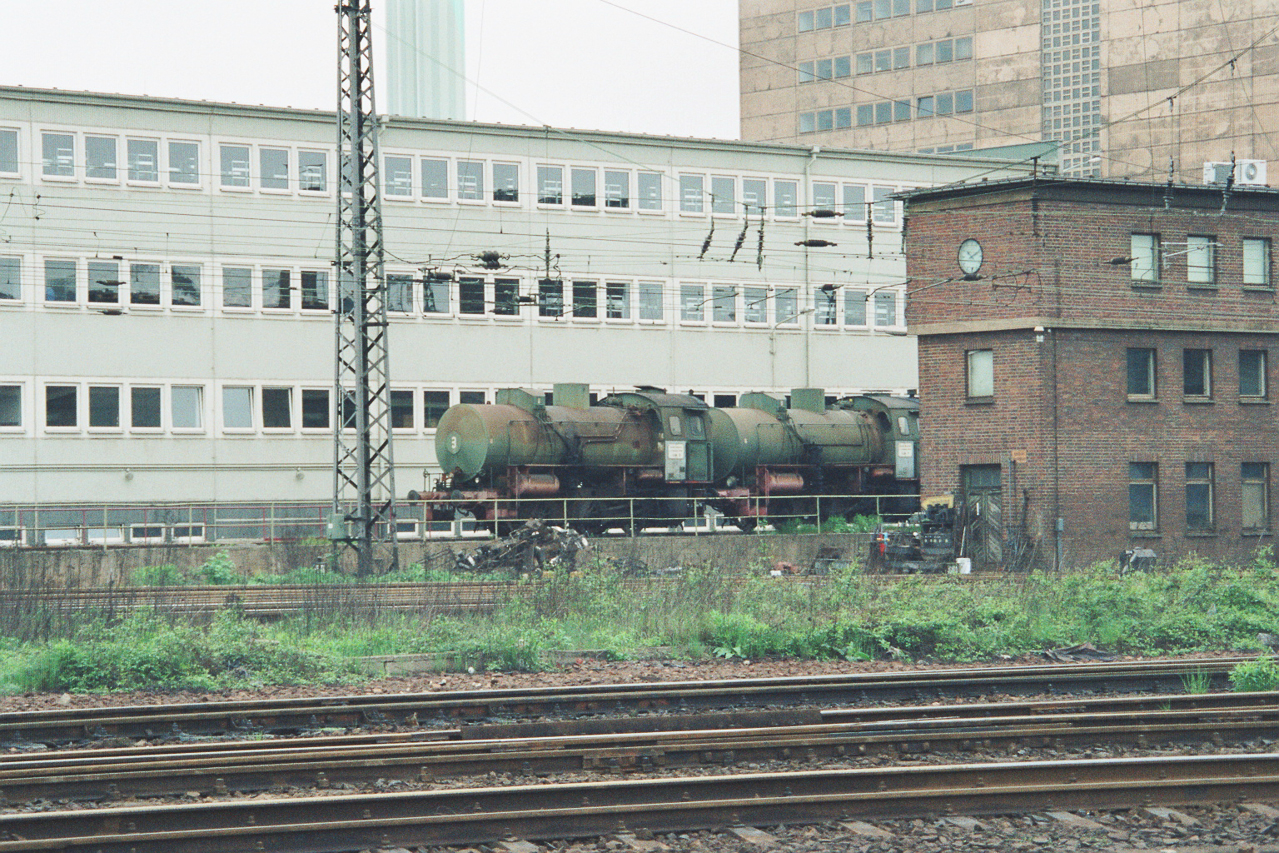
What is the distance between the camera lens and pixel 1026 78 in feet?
287

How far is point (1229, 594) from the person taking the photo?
21.5 metres

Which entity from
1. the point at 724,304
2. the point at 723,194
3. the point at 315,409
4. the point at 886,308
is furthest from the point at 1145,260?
the point at 315,409

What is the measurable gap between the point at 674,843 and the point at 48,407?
38.6 m

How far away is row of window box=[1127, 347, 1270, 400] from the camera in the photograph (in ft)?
109

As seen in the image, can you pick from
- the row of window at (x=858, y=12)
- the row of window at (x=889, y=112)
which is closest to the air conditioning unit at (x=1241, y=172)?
the row of window at (x=889, y=112)

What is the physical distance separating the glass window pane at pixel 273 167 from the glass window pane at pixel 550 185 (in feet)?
28.2

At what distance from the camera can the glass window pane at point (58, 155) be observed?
1681 inches

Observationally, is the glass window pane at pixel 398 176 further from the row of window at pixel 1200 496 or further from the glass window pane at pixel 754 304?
the row of window at pixel 1200 496

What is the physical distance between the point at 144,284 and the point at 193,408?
4.18 m

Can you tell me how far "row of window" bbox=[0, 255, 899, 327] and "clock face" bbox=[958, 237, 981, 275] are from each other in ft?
41.9

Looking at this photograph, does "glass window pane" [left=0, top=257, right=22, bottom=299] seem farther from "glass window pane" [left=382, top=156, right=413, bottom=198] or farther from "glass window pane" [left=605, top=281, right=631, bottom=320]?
"glass window pane" [left=605, top=281, right=631, bottom=320]

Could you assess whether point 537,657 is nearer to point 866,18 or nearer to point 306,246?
point 306,246

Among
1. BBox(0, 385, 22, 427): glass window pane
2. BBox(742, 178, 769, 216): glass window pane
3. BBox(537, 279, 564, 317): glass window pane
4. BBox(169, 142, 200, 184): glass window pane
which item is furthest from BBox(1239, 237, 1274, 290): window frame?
BBox(0, 385, 22, 427): glass window pane

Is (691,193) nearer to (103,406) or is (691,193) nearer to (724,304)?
(724,304)
